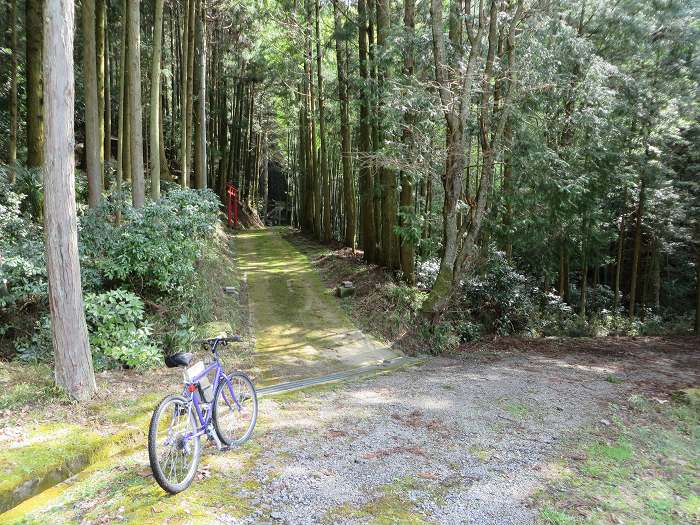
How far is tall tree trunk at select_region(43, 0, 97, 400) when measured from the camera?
14.6ft

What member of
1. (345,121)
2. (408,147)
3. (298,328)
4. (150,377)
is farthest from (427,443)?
(345,121)

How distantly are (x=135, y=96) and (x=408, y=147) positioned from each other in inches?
203

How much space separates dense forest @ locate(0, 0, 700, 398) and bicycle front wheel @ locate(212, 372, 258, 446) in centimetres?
179

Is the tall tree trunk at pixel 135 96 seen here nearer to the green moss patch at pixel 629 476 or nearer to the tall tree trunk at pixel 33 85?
the tall tree trunk at pixel 33 85

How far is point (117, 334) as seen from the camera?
6.19 metres

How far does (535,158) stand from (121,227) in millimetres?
7546

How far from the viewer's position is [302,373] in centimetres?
699

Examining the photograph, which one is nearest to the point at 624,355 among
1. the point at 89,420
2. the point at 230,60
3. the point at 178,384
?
the point at 178,384

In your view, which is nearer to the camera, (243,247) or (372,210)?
(372,210)

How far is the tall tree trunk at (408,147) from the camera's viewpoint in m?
9.50

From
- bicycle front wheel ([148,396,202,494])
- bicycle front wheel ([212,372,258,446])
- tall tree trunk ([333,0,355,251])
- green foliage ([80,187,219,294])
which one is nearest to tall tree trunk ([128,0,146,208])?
green foliage ([80,187,219,294])

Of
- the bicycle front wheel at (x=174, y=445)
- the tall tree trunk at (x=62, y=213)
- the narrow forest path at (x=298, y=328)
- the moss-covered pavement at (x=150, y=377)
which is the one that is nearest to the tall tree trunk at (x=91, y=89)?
the moss-covered pavement at (x=150, y=377)

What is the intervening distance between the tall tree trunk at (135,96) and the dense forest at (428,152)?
1.6 inches

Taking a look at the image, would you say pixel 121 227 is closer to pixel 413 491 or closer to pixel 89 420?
pixel 89 420
